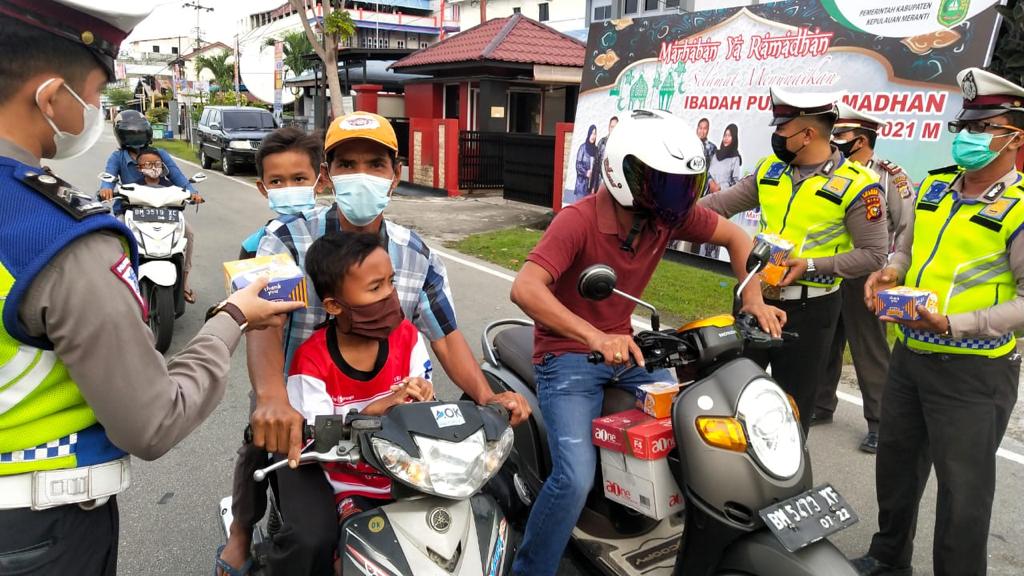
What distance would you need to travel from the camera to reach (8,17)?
140 cm

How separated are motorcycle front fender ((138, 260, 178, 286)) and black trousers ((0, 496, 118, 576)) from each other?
4.69m

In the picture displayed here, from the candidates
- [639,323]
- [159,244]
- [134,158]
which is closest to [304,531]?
[159,244]

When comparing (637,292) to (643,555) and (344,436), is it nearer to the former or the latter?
(643,555)

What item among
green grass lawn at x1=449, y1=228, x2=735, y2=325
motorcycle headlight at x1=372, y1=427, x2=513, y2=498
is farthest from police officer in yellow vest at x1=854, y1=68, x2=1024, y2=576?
green grass lawn at x1=449, y1=228, x2=735, y2=325

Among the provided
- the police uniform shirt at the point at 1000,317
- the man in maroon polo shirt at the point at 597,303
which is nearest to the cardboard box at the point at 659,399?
the man in maroon polo shirt at the point at 597,303

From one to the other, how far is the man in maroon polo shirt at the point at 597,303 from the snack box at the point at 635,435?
123mm

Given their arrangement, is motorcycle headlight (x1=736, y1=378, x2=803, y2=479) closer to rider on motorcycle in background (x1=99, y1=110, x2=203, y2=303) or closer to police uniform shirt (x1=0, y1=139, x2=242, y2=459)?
police uniform shirt (x1=0, y1=139, x2=242, y2=459)

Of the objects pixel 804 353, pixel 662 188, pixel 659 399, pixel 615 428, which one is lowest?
pixel 804 353

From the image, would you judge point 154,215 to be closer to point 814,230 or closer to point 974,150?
point 814,230

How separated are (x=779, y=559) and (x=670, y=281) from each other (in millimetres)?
6770

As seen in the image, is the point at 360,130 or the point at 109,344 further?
the point at 360,130

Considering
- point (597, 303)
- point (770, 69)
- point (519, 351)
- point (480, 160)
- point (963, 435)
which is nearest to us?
point (963, 435)

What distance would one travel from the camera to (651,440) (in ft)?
8.02

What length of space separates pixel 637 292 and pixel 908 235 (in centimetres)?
137
